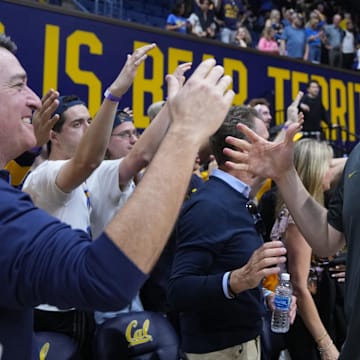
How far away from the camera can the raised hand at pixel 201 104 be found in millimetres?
1103

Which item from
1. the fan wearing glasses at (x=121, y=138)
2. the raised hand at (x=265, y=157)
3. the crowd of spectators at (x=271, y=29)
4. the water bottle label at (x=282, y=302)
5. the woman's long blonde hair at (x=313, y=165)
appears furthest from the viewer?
the crowd of spectators at (x=271, y=29)

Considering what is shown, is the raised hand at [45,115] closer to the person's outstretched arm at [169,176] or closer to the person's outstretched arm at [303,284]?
the person's outstretched arm at [169,176]

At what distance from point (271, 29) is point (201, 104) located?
379 inches

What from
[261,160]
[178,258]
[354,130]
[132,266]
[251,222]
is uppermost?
[132,266]

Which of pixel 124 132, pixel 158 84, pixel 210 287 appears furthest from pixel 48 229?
pixel 158 84

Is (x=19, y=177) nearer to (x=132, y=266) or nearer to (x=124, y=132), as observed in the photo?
(x=124, y=132)

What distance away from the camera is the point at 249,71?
8.09 metres

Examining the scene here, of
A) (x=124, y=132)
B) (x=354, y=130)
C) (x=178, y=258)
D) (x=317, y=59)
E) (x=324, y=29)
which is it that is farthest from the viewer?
(x=324, y=29)

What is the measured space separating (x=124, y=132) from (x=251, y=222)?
1148 mm

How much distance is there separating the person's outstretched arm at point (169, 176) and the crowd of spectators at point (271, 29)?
811cm

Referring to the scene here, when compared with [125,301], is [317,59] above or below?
below

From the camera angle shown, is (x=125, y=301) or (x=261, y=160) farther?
(x=261, y=160)

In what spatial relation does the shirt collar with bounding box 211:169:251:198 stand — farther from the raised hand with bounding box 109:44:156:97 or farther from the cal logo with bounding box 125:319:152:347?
the cal logo with bounding box 125:319:152:347

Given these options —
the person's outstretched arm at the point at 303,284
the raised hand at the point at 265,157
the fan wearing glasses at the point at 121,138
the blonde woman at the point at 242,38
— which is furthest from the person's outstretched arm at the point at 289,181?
the blonde woman at the point at 242,38
